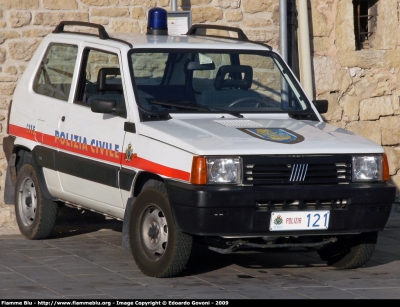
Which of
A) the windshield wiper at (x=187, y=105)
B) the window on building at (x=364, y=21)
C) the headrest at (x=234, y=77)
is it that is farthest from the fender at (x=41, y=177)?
the window on building at (x=364, y=21)

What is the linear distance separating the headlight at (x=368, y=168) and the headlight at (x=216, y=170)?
92cm

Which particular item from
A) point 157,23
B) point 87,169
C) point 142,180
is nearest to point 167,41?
point 157,23

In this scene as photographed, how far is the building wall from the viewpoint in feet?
34.7

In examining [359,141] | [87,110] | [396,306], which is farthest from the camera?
[87,110]

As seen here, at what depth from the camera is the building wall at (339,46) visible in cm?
1056

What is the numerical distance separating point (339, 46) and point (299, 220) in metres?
4.98

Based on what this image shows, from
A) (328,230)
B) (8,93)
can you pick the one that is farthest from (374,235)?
(8,93)

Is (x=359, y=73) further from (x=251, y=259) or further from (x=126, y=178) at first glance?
(x=126, y=178)

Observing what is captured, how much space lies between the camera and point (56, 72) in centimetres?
861

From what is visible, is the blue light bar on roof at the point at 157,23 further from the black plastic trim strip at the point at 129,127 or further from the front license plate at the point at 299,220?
the front license plate at the point at 299,220

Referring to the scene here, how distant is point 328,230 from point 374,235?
2.28 feet

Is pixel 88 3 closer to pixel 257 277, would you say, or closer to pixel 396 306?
pixel 257 277

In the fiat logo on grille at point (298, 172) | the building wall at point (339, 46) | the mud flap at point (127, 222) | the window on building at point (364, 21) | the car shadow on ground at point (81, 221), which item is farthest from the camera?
the window on building at point (364, 21)

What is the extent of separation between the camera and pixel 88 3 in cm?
1032
